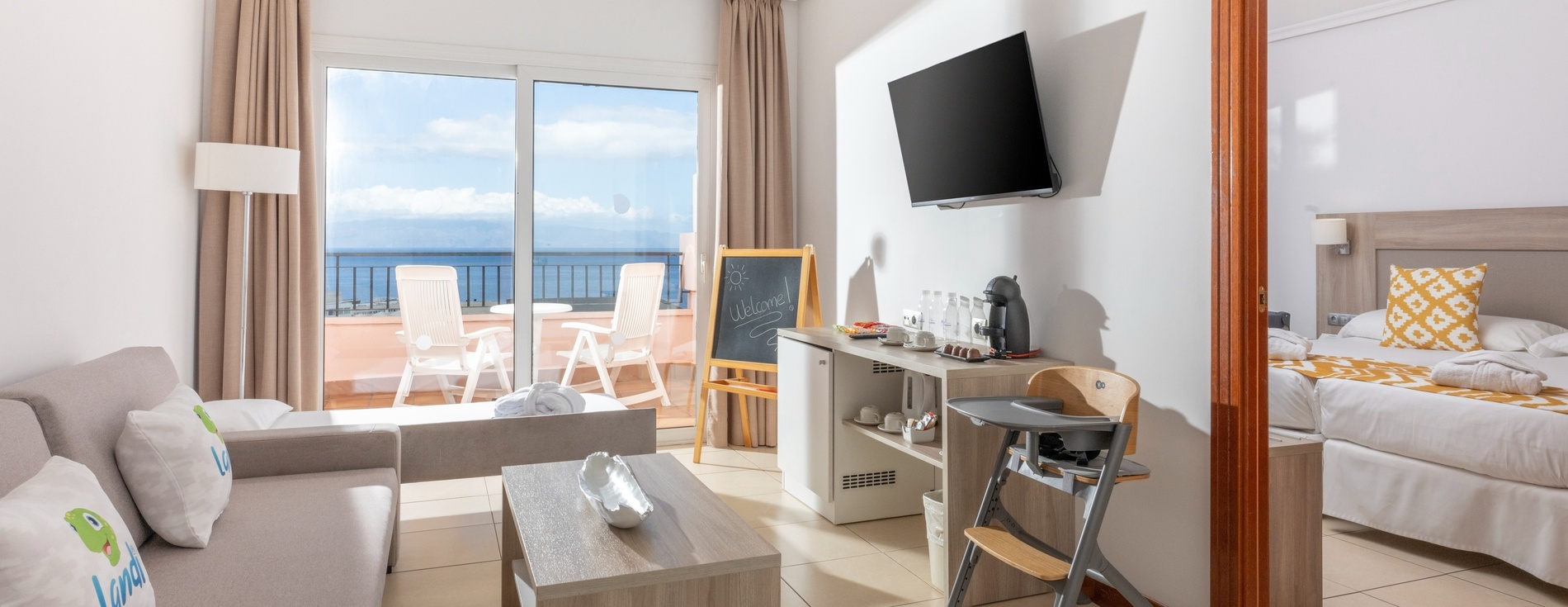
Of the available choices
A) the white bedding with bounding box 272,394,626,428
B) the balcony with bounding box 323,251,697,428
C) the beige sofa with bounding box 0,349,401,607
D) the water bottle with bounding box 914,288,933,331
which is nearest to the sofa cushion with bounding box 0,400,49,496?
the beige sofa with bounding box 0,349,401,607

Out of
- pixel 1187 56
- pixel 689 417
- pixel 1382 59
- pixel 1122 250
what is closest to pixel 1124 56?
pixel 1187 56

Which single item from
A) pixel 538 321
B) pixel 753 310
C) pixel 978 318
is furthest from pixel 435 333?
pixel 978 318

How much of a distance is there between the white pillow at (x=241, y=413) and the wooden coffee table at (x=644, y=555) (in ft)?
3.76

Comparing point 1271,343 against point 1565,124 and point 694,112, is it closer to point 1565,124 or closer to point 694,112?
point 1565,124

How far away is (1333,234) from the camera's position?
3.26m

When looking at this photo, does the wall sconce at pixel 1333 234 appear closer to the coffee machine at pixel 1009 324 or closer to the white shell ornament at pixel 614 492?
the coffee machine at pixel 1009 324

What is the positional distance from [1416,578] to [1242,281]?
1.23m

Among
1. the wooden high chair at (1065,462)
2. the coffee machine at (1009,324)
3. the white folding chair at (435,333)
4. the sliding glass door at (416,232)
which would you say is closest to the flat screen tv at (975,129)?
the coffee machine at (1009,324)

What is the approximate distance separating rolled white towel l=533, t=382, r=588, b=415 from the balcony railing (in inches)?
48.9

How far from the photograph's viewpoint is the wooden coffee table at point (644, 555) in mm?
1678

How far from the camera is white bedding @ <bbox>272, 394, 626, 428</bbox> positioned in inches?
126

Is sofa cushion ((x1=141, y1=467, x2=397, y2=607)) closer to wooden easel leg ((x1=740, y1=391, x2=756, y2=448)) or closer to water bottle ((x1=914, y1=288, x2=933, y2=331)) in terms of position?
water bottle ((x1=914, y1=288, x2=933, y2=331))

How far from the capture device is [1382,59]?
3074 mm

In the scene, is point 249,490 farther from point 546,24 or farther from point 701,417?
point 546,24
